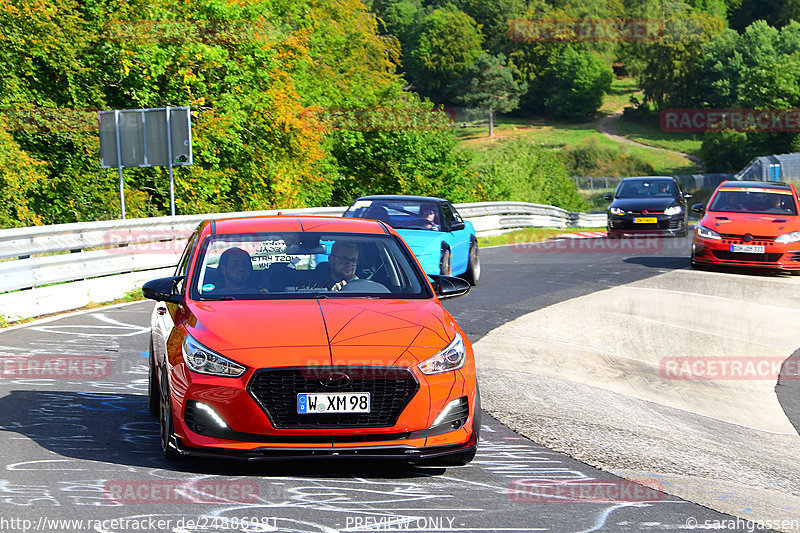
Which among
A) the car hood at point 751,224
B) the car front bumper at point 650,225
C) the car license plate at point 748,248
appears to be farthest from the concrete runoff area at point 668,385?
the car front bumper at point 650,225

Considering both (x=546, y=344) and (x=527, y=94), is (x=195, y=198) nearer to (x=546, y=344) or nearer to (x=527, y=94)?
(x=546, y=344)

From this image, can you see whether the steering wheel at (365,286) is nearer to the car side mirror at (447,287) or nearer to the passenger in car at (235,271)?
the car side mirror at (447,287)

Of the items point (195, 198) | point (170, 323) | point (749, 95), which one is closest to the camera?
point (170, 323)

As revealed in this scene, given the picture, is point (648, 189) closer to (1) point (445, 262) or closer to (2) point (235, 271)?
(1) point (445, 262)

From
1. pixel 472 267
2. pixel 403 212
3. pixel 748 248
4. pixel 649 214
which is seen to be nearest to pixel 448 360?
pixel 403 212

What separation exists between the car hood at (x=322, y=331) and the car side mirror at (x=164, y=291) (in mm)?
298

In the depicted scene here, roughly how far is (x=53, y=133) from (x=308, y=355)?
894 inches

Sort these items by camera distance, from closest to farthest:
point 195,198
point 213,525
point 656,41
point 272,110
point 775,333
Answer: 1. point 213,525
2. point 775,333
3. point 195,198
4. point 272,110
5. point 656,41

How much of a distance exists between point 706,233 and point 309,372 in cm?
1606

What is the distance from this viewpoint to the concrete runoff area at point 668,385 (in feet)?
21.9

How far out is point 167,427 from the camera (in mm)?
5965

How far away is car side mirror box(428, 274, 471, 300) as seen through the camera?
7.19 metres

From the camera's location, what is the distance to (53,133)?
26469 mm

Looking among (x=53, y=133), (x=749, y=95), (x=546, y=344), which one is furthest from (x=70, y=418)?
(x=749, y=95)
